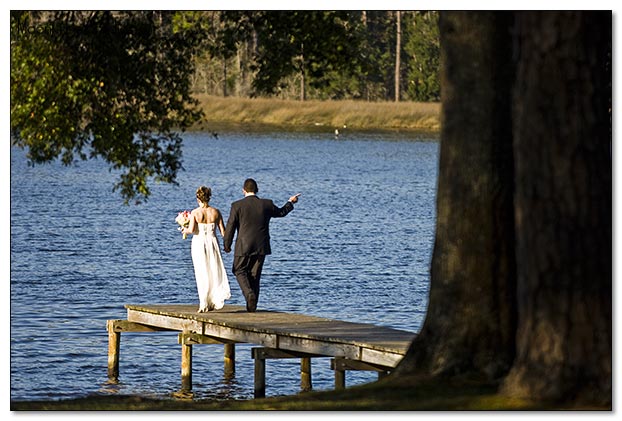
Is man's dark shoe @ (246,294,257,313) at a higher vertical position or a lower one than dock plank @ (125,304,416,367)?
higher

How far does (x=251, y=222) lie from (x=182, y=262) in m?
21.5

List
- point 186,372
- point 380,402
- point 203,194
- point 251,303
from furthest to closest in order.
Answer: point 186,372 → point 251,303 → point 203,194 → point 380,402

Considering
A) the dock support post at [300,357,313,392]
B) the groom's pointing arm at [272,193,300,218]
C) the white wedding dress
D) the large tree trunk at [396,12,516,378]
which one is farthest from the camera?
the dock support post at [300,357,313,392]

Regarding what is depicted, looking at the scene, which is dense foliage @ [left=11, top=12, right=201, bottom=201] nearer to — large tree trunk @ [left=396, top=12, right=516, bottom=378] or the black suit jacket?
the black suit jacket

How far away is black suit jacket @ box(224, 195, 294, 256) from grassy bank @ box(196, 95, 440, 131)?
7737cm

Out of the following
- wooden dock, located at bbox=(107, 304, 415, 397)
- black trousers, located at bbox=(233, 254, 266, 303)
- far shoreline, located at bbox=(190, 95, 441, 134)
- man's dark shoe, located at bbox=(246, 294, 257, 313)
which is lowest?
wooden dock, located at bbox=(107, 304, 415, 397)

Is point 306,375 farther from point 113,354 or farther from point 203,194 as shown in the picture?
point 113,354

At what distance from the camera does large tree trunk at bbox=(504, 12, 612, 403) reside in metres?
12.2

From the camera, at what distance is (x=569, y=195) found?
40.2 ft

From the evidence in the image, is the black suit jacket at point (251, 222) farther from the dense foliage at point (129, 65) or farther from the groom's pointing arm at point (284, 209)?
the dense foliage at point (129, 65)

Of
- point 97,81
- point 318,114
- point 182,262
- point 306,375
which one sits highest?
point 318,114

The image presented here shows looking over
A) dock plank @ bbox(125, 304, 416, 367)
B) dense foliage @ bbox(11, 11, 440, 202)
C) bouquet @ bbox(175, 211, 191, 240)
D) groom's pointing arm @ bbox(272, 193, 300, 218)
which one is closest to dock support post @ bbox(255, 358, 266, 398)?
dock plank @ bbox(125, 304, 416, 367)

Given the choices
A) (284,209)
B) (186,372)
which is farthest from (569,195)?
(186,372)
